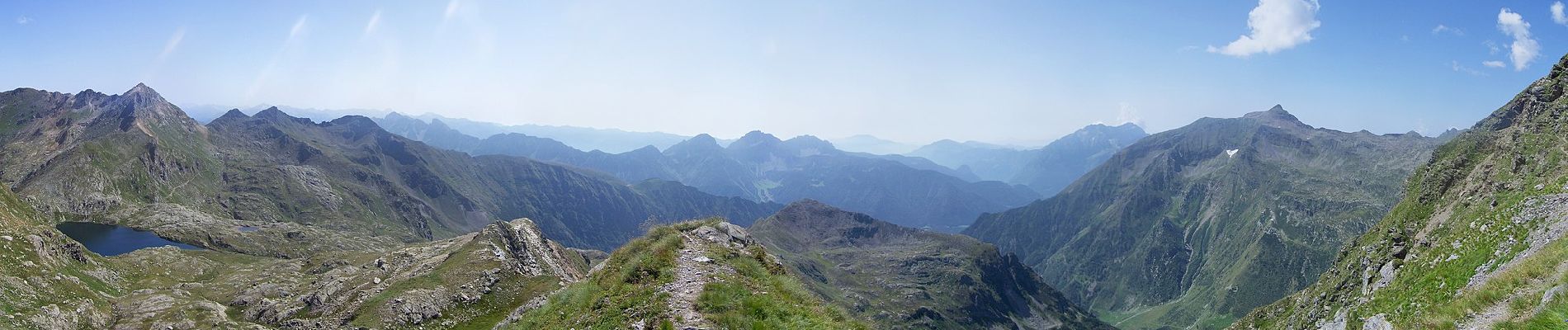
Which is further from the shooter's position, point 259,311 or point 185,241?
point 185,241

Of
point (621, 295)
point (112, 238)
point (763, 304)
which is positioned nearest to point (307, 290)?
point (621, 295)

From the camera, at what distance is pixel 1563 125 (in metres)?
74.1

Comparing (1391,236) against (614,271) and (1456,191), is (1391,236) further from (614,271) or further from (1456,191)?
(614,271)

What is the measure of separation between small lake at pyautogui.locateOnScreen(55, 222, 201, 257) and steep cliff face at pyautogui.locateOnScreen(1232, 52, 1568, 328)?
24637 cm

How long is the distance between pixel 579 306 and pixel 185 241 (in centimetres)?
25140

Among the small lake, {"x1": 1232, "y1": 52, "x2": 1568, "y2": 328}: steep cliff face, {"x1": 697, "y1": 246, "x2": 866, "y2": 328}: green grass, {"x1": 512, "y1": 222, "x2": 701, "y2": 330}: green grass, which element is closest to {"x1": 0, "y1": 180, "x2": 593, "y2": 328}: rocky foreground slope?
→ {"x1": 512, "y1": 222, "x2": 701, "y2": 330}: green grass

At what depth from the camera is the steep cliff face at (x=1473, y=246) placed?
17.7 metres

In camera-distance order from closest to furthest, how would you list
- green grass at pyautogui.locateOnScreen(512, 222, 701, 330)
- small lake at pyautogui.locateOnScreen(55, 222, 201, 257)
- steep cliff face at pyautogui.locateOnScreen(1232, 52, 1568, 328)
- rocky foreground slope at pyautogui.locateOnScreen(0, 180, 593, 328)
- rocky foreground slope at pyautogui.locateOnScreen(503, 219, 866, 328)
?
steep cliff face at pyautogui.locateOnScreen(1232, 52, 1568, 328) → rocky foreground slope at pyautogui.locateOnScreen(503, 219, 866, 328) → green grass at pyautogui.locateOnScreen(512, 222, 701, 330) → rocky foreground slope at pyautogui.locateOnScreen(0, 180, 593, 328) → small lake at pyautogui.locateOnScreen(55, 222, 201, 257)

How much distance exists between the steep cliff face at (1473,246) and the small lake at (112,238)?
246 meters

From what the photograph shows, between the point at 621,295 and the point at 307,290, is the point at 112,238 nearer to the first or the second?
the point at 307,290

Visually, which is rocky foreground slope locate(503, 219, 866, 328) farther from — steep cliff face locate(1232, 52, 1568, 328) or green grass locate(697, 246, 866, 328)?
steep cliff face locate(1232, 52, 1568, 328)

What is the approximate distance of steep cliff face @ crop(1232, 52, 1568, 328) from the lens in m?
17.7

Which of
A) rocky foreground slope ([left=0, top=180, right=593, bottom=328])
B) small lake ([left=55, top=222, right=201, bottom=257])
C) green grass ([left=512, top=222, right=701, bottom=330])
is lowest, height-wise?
small lake ([left=55, top=222, right=201, bottom=257])

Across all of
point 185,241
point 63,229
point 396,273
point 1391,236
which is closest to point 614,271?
point 396,273
